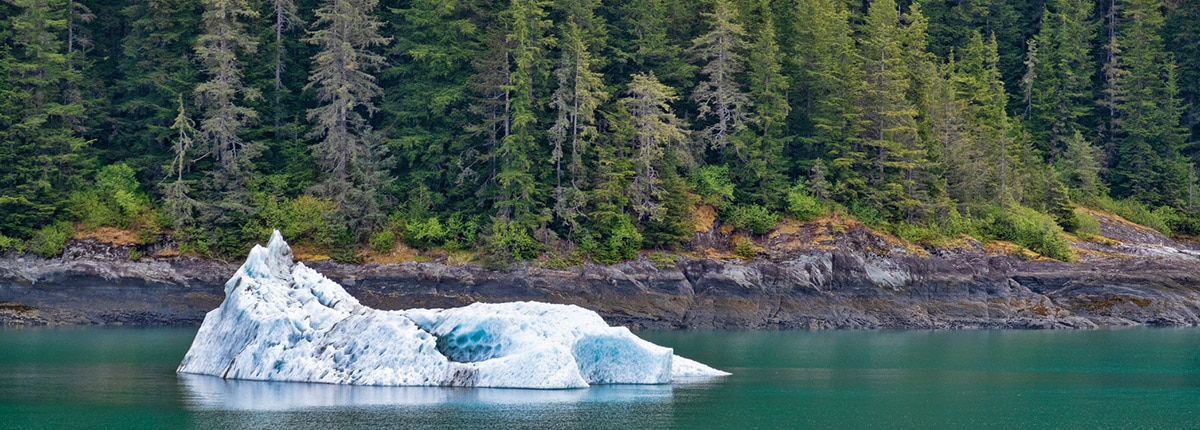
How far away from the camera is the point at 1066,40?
84.9 metres

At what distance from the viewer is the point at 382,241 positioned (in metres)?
63.2

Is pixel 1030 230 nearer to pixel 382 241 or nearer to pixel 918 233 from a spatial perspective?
pixel 918 233

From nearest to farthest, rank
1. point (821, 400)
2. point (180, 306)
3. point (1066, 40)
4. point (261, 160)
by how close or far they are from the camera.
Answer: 1. point (821, 400)
2. point (180, 306)
3. point (261, 160)
4. point (1066, 40)

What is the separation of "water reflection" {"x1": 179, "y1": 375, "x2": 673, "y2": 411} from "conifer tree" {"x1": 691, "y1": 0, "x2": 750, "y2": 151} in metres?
31.9

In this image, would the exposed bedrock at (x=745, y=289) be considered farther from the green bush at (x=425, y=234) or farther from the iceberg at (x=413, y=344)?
the iceberg at (x=413, y=344)

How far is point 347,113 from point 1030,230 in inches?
1262

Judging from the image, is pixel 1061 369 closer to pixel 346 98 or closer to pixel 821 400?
pixel 821 400

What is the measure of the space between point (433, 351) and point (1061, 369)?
65.4 ft

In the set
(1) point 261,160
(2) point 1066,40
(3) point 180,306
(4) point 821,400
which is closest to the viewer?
(4) point 821,400

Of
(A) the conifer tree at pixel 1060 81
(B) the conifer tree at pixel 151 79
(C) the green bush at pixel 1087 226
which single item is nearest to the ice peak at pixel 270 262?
(B) the conifer tree at pixel 151 79

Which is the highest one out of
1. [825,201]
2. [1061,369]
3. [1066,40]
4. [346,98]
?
[1066,40]

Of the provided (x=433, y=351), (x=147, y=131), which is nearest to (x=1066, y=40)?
(x=147, y=131)

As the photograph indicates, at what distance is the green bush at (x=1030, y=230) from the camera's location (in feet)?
219

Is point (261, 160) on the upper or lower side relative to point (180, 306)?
upper
